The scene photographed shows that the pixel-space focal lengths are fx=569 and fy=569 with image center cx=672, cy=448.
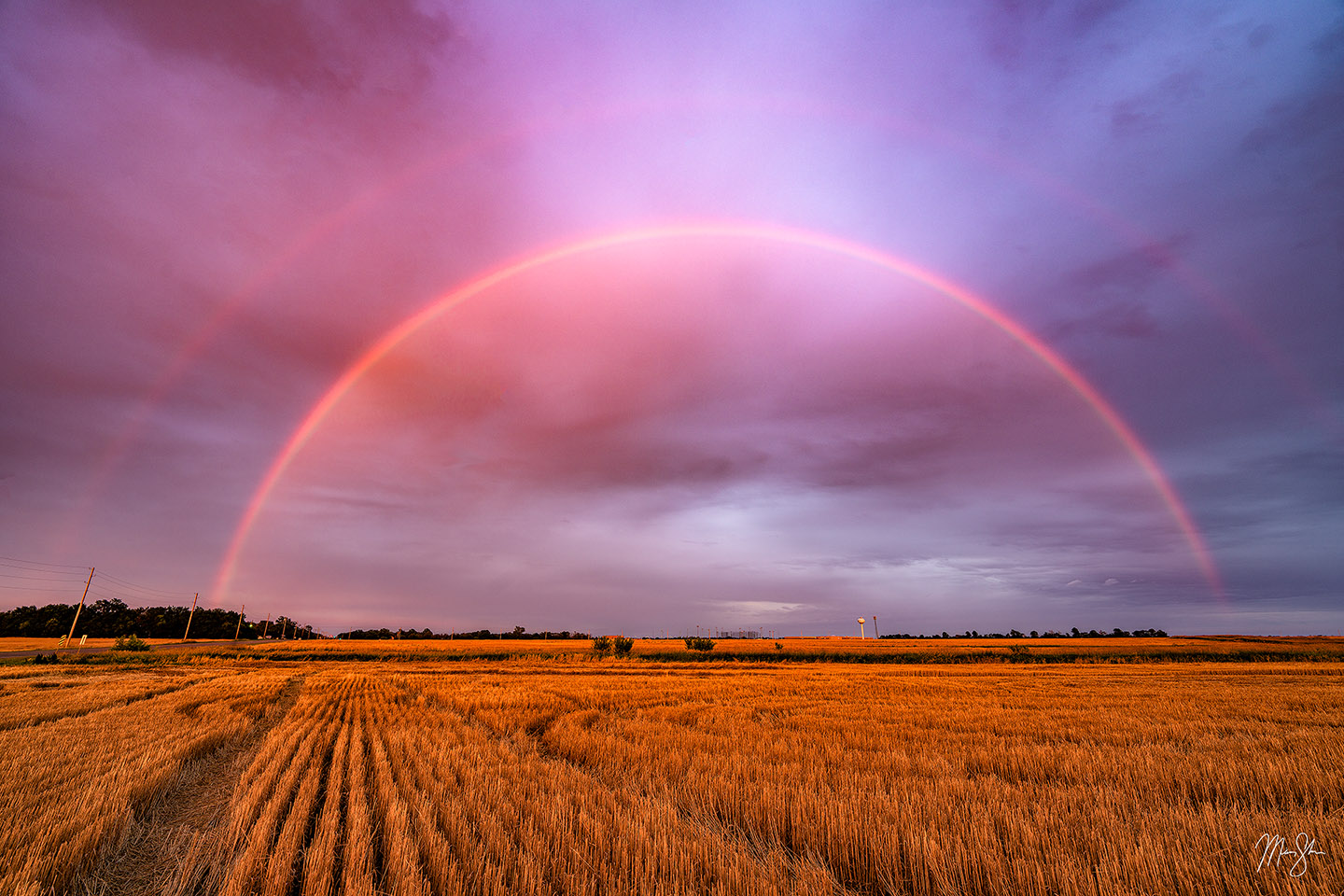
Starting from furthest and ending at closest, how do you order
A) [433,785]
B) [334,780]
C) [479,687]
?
[479,687]
[334,780]
[433,785]

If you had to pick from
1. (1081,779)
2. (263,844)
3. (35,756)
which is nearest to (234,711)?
(35,756)

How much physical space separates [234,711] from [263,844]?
583 inches

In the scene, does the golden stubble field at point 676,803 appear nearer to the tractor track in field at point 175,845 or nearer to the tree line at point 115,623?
the tractor track in field at point 175,845

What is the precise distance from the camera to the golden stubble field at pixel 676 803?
4941mm

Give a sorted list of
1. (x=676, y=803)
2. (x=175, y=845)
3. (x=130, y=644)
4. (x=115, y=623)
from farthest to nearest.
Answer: (x=115, y=623), (x=130, y=644), (x=676, y=803), (x=175, y=845)

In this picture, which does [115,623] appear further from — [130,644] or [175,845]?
[175,845]

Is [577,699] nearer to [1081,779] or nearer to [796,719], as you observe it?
[796,719]

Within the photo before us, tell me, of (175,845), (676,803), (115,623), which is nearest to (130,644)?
(175,845)

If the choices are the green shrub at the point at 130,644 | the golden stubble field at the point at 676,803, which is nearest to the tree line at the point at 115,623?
the green shrub at the point at 130,644

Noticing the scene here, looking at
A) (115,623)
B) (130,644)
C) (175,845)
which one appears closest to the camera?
(175,845)

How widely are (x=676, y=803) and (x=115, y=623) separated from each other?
188291mm

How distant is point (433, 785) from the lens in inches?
313

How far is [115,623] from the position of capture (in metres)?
136

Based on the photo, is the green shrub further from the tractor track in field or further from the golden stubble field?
the tractor track in field
